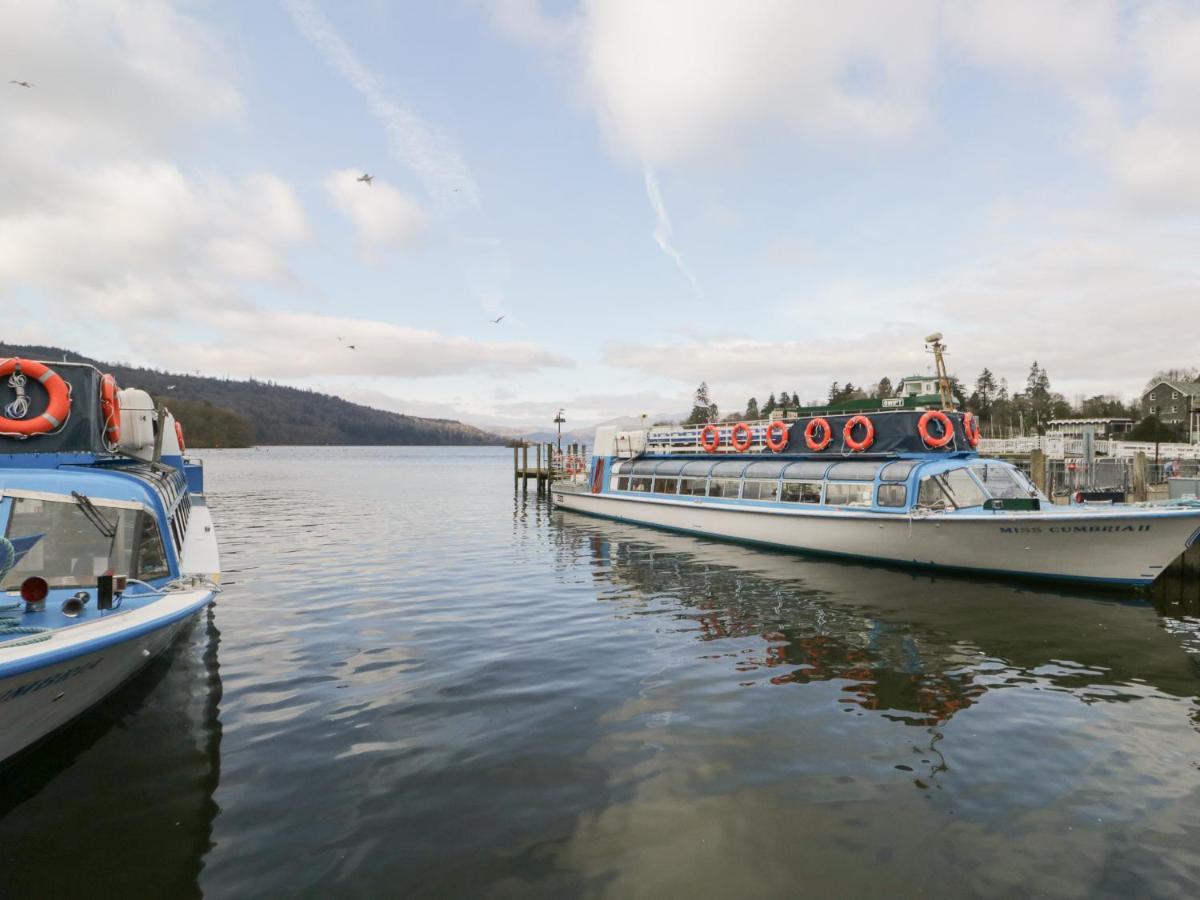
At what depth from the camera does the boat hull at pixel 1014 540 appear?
1548cm

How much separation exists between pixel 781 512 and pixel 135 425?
19.0m

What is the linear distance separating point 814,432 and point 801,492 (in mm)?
2245

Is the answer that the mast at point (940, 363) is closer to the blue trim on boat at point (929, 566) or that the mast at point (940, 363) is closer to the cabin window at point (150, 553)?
the blue trim on boat at point (929, 566)

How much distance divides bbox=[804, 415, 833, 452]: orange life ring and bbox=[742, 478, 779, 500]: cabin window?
1952 millimetres

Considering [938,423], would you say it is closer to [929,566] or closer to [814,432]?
[814,432]

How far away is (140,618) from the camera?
701 centimetres

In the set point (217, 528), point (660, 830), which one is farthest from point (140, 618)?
point (217, 528)

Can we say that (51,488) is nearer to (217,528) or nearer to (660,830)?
(660,830)

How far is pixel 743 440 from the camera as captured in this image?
25.7m

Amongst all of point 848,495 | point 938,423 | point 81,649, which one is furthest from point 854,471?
point 81,649

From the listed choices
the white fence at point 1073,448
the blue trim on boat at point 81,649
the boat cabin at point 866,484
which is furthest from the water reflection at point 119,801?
the white fence at point 1073,448

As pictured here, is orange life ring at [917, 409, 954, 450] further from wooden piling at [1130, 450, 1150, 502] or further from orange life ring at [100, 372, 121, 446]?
orange life ring at [100, 372, 121, 446]

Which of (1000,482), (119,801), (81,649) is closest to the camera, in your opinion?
(81,649)

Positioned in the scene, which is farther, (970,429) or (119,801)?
(970,429)
